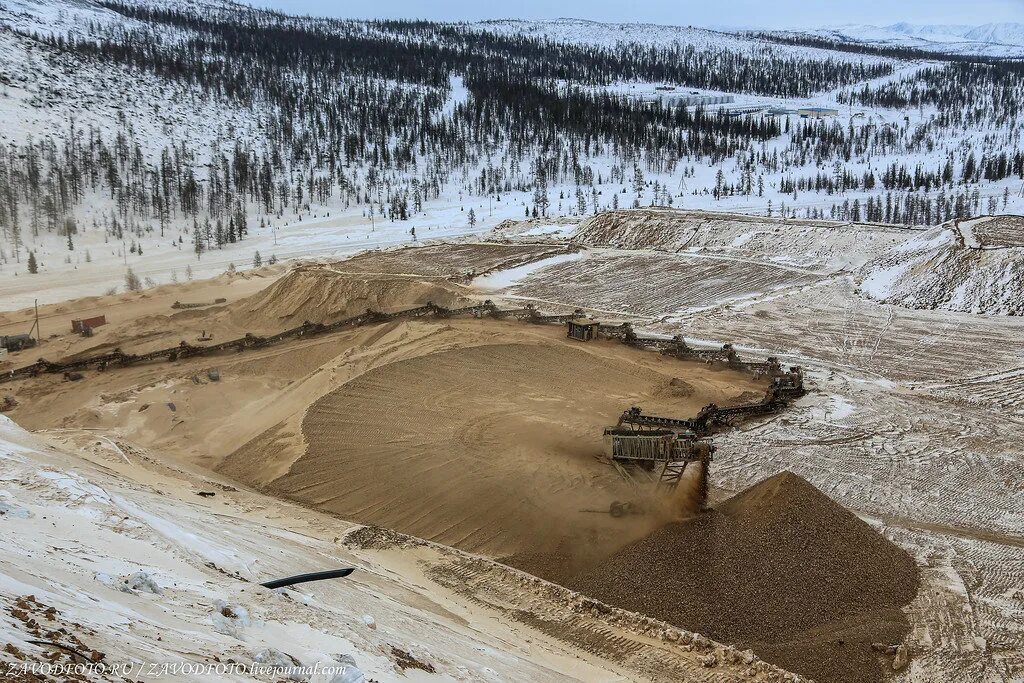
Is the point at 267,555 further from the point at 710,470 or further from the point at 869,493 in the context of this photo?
the point at 869,493

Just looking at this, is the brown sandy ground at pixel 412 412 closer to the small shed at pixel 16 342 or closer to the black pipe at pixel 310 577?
the small shed at pixel 16 342

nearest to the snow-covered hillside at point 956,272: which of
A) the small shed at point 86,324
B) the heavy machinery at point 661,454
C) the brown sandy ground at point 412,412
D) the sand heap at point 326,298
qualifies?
the brown sandy ground at point 412,412

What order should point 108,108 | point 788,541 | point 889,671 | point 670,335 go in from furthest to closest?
1. point 108,108
2. point 670,335
3. point 788,541
4. point 889,671

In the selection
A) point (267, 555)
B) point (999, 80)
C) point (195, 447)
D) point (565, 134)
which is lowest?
point (195, 447)

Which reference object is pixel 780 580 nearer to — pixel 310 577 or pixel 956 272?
pixel 310 577

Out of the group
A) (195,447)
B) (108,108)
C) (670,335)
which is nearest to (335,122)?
(108,108)

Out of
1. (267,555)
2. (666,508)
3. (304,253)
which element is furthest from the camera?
(304,253)
